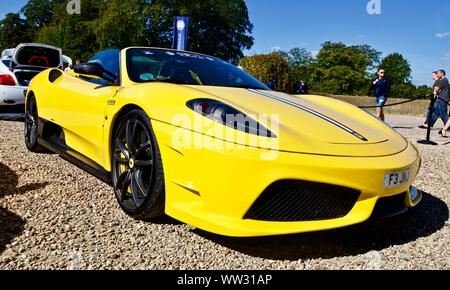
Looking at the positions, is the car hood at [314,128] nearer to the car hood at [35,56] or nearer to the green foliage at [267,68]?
the car hood at [35,56]

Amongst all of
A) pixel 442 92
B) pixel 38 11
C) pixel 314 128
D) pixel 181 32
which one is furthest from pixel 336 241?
pixel 38 11

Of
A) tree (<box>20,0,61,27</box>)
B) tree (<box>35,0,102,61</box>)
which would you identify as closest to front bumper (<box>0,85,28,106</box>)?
tree (<box>35,0,102,61</box>)

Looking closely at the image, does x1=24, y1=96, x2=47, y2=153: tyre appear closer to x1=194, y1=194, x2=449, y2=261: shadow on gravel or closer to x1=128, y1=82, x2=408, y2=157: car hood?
x1=128, y1=82, x2=408, y2=157: car hood

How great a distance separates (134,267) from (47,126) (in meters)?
2.52

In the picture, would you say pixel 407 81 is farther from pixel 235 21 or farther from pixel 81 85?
pixel 81 85

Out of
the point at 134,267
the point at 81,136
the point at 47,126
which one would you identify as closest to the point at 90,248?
the point at 134,267

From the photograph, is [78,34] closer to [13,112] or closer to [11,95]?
[13,112]

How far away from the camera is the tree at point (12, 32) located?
61562 mm

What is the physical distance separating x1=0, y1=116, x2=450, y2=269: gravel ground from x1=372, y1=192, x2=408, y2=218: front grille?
0.57ft

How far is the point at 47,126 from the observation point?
3.94 metres

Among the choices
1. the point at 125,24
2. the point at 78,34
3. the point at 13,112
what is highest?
the point at 125,24

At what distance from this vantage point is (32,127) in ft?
14.4

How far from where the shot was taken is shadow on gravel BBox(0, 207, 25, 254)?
2.16 metres

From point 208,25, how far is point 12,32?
127ft
